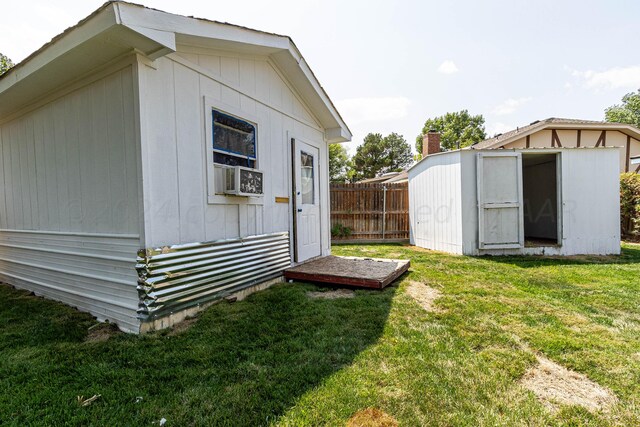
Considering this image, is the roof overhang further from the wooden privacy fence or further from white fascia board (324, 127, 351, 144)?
the wooden privacy fence

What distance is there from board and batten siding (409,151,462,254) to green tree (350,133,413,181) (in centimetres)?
2692

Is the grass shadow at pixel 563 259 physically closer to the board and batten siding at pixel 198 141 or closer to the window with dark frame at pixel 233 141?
the board and batten siding at pixel 198 141

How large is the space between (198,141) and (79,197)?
1511mm

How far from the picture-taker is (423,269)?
17.0 ft

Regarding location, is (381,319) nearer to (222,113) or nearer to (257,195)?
(257,195)

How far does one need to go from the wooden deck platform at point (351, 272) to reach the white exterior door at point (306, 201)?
0.36 m

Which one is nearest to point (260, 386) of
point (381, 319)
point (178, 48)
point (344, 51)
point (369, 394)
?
point (369, 394)

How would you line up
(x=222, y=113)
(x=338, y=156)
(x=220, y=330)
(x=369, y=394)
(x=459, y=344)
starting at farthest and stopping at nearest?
(x=338, y=156), (x=222, y=113), (x=220, y=330), (x=459, y=344), (x=369, y=394)

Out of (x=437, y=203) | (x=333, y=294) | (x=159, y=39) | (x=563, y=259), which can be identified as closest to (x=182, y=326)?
(x=333, y=294)

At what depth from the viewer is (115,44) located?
96.6 inches

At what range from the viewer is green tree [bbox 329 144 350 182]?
34906 mm

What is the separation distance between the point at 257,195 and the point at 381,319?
217cm

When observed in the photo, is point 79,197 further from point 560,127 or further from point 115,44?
point 560,127

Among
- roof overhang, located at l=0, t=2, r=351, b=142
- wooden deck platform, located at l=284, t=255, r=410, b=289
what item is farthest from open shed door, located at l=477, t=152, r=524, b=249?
roof overhang, located at l=0, t=2, r=351, b=142
